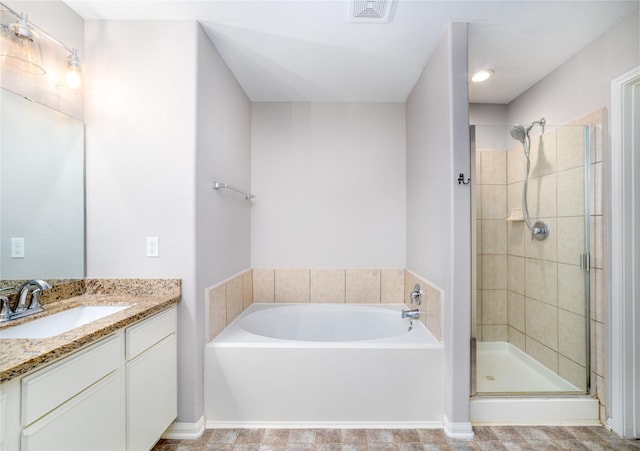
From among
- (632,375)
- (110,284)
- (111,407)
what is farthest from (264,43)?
(632,375)

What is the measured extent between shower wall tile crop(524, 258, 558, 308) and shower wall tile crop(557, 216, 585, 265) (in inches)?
3.9

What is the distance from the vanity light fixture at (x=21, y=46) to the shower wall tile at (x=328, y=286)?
2309 millimetres

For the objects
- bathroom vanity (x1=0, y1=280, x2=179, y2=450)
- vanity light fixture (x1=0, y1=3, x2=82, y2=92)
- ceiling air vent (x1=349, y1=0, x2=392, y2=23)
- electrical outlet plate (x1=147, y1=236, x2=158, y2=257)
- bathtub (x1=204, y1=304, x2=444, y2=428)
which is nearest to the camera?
bathroom vanity (x1=0, y1=280, x2=179, y2=450)

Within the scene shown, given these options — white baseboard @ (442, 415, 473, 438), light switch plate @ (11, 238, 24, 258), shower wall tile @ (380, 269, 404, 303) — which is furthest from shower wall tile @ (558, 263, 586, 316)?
light switch plate @ (11, 238, 24, 258)

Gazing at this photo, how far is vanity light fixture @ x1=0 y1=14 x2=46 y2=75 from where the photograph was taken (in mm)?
1356

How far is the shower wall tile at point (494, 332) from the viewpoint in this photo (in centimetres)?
239

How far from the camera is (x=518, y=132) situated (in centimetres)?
219

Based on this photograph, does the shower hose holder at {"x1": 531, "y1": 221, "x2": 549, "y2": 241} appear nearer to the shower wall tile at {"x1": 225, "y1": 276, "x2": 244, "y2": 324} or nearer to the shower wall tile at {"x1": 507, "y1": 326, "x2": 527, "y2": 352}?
the shower wall tile at {"x1": 507, "y1": 326, "x2": 527, "y2": 352}

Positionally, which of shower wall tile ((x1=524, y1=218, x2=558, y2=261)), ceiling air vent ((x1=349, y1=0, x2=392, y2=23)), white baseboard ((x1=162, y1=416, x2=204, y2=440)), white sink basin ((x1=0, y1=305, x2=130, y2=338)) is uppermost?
ceiling air vent ((x1=349, y1=0, x2=392, y2=23))

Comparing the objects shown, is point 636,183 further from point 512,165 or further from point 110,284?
point 110,284

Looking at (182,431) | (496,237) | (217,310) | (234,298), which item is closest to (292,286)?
(234,298)

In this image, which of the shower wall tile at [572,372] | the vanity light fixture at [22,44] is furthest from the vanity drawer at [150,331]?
the shower wall tile at [572,372]

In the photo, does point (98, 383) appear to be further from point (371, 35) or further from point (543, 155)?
point (543, 155)

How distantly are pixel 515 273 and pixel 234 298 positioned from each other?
7.06 feet
